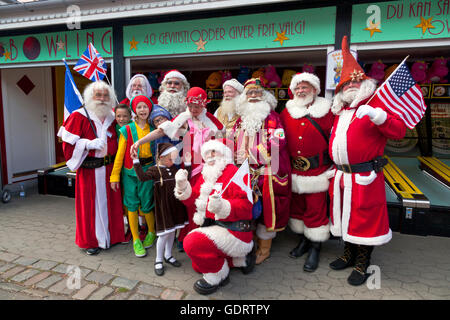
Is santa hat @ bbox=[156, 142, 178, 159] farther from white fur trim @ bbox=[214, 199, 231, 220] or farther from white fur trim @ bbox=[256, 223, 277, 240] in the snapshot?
white fur trim @ bbox=[256, 223, 277, 240]

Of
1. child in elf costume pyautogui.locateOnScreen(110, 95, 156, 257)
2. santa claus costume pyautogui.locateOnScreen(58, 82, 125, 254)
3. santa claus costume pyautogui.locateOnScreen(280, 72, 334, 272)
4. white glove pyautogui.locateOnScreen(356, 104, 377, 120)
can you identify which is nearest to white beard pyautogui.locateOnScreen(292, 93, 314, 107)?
santa claus costume pyautogui.locateOnScreen(280, 72, 334, 272)

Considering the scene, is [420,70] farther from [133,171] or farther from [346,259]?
[133,171]

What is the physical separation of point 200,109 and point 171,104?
54 centimetres

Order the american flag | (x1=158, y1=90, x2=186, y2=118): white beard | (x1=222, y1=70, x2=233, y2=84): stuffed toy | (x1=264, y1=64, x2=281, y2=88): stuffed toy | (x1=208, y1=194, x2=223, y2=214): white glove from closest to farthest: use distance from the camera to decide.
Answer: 1. (x1=208, y1=194, x2=223, y2=214): white glove
2. the american flag
3. (x1=158, y1=90, x2=186, y2=118): white beard
4. (x1=264, y1=64, x2=281, y2=88): stuffed toy
5. (x1=222, y1=70, x2=233, y2=84): stuffed toy

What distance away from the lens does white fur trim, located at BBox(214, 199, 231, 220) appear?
2414 millimetres

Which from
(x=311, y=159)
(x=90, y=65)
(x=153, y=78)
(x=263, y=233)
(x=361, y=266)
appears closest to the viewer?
(x=361, y=266)

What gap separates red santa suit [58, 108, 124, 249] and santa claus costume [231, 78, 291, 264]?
158cm

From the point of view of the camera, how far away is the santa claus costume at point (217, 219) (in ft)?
8.21

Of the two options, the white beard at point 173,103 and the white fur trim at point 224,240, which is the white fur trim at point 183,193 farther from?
the white beard at point 173,103

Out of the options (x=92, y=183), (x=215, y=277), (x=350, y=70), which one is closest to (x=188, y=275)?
(x=215, y=277)

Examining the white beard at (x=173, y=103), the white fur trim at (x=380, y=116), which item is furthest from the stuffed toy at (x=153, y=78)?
the white fur trim at (x=380, y=116)

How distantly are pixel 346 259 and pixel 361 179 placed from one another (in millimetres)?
981

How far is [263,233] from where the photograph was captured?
125 inches

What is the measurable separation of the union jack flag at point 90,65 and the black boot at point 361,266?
3.72 metres
